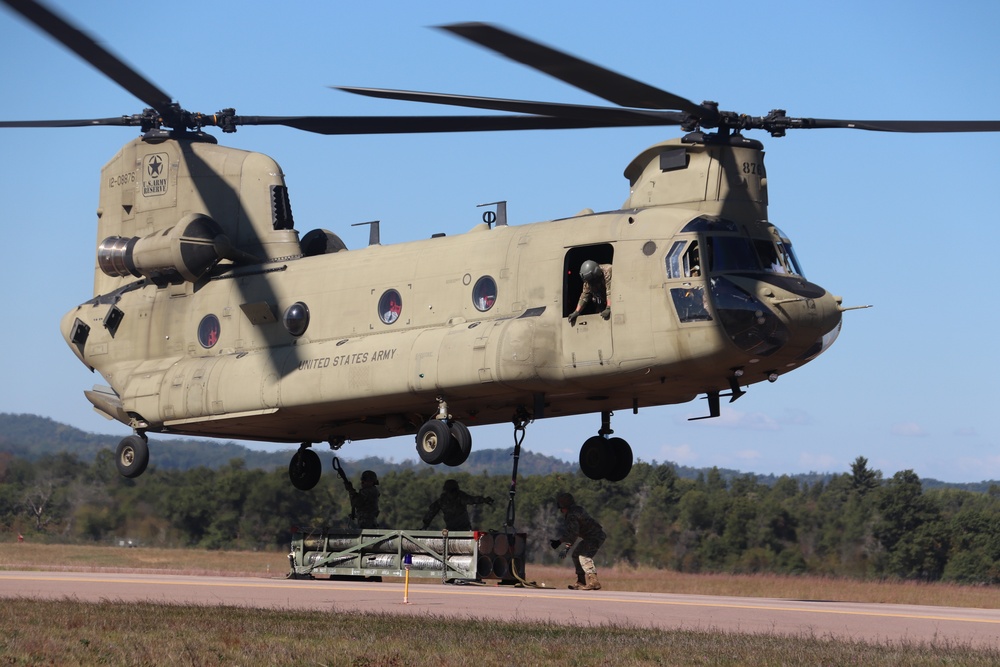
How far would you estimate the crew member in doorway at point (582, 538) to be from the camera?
2188 centimetres

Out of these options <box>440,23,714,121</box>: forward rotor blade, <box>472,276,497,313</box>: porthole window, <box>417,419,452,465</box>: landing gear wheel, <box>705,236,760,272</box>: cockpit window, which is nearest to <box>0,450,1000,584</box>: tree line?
<box>417,419,452,465</box>: landing gear wheel

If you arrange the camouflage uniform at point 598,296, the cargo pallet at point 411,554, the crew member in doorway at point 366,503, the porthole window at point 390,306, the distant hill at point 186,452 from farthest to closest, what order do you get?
the distant hill at point 186,452, the crew member in doorway at point 366,503, the porthole window at point 390,306, the cargo pallet at point 411,554, the camouflage uniform at point 598,296

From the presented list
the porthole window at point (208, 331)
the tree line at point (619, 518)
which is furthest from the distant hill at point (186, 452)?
the porthole window at point (208, 331)

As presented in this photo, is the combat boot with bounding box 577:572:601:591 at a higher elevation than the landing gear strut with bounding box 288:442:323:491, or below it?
below

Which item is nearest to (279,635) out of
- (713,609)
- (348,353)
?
(713,609)

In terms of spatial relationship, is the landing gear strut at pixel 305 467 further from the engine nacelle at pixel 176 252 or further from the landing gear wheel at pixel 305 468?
the engine nacelle at pixel 176 252

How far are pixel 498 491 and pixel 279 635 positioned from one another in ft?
97.6

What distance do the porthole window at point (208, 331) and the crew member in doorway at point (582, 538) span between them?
25.7 ft

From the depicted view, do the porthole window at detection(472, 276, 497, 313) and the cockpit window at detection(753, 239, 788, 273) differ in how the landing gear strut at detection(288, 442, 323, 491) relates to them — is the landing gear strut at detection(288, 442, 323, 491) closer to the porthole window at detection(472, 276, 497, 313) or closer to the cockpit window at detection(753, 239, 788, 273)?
the porthole window at detection(472, 276, 497, 313)

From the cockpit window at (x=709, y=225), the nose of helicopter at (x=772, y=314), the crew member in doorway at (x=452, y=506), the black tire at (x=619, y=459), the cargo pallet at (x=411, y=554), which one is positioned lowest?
the cargo pallet at (x=411, y=554)

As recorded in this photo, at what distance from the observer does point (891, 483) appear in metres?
44.0

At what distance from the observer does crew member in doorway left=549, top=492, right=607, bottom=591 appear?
21.9 metres

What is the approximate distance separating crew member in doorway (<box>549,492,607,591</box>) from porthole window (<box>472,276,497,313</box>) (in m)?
3.30

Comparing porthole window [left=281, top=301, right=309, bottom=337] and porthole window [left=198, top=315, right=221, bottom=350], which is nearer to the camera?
porthole window [left=281, top=301, right=309, bottom=337]
